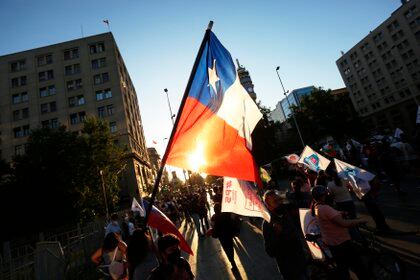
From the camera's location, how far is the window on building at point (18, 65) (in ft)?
149

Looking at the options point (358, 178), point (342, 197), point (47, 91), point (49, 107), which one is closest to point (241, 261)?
point (342, 197)

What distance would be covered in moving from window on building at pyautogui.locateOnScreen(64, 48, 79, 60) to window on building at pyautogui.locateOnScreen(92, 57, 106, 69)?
9.90 feet

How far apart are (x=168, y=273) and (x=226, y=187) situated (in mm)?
A: 2387

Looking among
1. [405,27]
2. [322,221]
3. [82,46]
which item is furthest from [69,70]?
[405,27]

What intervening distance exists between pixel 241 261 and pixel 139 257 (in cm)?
454

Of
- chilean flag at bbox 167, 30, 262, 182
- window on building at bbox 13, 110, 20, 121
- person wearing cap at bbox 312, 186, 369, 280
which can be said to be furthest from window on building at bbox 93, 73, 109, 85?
person wearing cap at bbox 312, 186, 369, 280

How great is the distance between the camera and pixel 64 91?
1734 inches

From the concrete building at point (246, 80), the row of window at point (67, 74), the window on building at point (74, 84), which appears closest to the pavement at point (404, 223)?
the row of window at point (67, 74)

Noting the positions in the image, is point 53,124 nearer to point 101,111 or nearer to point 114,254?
point 101,111

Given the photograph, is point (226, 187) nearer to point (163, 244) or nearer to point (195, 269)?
point (163, 244)

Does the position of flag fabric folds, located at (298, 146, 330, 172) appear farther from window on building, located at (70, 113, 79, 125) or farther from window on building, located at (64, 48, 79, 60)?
window on building, located at (64, 48, 79, 60)

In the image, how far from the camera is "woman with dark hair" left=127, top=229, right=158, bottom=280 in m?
3.54

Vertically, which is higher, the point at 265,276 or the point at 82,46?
the point at 82,46

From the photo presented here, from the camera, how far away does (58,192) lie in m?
27.8
